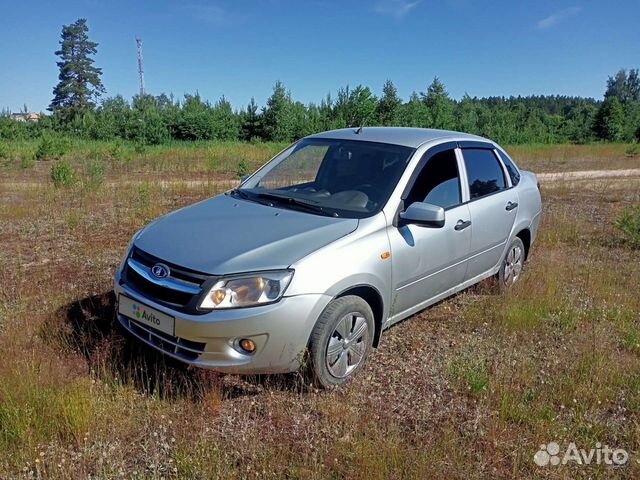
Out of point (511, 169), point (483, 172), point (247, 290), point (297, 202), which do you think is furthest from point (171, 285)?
point (511, 169)

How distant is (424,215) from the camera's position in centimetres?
317

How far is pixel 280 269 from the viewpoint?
265 cm

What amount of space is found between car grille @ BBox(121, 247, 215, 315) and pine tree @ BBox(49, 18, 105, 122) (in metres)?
62.6

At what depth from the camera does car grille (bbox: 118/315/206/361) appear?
8.85 ft

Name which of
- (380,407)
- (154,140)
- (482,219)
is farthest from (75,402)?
(154,140)

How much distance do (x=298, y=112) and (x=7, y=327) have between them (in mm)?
37245

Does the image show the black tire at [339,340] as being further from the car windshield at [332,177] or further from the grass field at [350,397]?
the car windshield at [332,177]

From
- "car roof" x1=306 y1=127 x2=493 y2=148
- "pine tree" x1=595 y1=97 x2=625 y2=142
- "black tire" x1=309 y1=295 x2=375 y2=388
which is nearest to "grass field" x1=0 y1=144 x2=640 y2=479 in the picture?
"black tire" x1=309 y1=295 x2=375 y2=388

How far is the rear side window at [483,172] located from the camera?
420 cm

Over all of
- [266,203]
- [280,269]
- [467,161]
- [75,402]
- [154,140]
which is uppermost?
[154,140]

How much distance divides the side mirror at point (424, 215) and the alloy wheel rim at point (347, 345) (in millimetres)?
769

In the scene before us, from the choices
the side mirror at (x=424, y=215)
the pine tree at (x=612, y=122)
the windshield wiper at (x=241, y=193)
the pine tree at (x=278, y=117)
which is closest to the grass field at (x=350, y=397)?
the side mirror at (x=424, y=215)

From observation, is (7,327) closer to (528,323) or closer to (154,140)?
(528,323)

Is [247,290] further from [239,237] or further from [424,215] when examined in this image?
[424,215]
